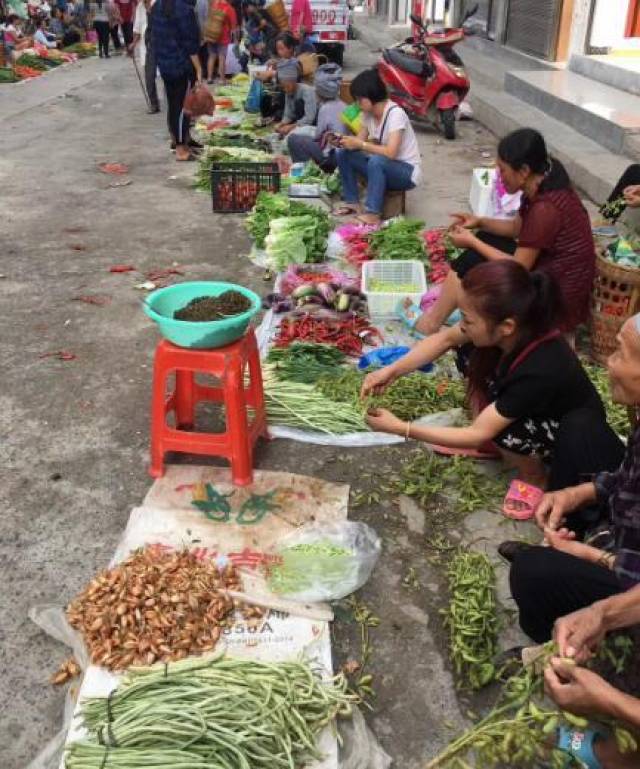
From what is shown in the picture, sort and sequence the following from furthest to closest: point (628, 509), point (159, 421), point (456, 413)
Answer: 1. point (456, 413)
2. point (159, 421)
3. point (628, 509)

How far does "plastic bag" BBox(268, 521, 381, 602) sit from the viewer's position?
247 cm

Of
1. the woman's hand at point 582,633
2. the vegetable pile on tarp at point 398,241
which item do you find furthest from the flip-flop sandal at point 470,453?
the vegetable pile on tarp at point 398,241

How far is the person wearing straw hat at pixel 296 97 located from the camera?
8195 mm

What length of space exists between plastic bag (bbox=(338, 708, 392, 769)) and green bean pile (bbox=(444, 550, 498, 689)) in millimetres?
354

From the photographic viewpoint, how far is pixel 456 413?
3.52 m

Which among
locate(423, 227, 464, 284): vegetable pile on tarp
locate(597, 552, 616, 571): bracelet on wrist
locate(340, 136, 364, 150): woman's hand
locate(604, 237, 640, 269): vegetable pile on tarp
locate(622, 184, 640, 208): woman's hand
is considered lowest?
locate(423, 227, 464, 284): vegetable pile on tarp

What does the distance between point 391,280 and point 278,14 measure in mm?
8982

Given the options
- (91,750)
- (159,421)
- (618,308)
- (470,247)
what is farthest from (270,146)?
(91,750)

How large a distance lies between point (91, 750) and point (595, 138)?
7.39 m

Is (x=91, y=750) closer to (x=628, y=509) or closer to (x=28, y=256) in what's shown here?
(x=628, y=509)

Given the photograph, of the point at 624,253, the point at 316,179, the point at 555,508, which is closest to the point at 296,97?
the point at 316,179

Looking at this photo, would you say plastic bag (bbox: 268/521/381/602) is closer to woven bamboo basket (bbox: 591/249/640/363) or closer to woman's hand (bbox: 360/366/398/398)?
woman's hand (bbox: 360/366/398/398)

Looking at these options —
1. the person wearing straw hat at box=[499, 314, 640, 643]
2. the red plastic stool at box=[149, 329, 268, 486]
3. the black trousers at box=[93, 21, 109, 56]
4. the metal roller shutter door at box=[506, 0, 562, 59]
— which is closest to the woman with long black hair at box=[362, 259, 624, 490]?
the person wearing straw hat at box=[499, 314, 640, 643]

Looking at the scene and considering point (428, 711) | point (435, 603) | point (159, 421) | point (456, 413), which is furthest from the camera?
point (456, 413)
